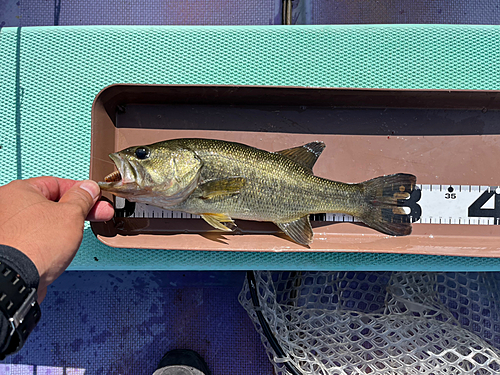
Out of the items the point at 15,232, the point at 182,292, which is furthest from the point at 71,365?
the point at 15,232

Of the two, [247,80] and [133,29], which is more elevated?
[133,29]

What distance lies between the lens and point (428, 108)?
6.97ft

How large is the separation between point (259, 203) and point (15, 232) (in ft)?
3.81

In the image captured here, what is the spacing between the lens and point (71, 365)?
102 inches

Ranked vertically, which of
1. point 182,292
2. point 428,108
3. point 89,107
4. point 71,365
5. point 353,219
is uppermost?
point 428,108

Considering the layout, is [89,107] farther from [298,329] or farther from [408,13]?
[408,13]

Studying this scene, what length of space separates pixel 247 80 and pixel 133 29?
2.83 feet

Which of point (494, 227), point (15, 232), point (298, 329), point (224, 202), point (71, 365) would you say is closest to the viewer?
point (15, 232)

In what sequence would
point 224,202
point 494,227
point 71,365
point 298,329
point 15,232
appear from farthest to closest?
1. point 71,365
2. point 298,329
3. point 494,227
4. point 224,202
5. point 15,232

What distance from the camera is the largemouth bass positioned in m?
1.70

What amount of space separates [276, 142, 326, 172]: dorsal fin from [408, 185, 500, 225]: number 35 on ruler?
0.73 metres

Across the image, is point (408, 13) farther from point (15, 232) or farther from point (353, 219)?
point (15, 232)

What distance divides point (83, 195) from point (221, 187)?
2.32 ft

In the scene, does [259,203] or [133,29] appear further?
[133,29]
